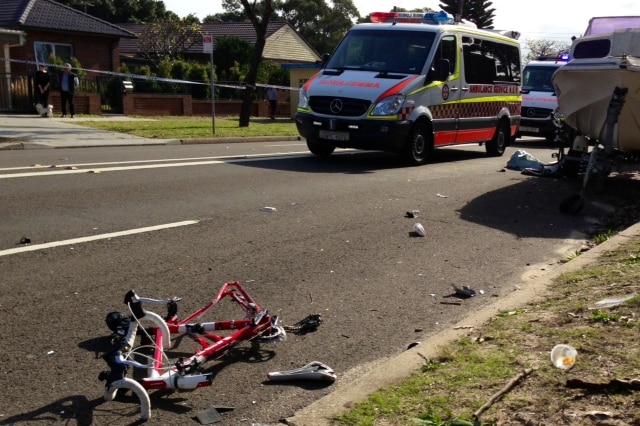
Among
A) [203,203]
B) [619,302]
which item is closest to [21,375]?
[619,302]

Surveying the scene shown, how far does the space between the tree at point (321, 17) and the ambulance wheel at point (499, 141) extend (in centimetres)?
7004

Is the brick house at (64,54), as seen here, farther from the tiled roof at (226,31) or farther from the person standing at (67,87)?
the tiled roof at (226,31)

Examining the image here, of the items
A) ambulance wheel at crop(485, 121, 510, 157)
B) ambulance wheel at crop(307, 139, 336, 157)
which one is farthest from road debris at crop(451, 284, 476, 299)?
ambulance wheel at crop(485, 121, 510, 157)

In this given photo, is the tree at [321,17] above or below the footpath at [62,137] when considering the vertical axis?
above

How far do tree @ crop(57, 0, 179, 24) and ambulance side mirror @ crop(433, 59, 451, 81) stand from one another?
62.9 m

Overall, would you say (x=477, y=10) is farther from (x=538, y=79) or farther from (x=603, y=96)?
(x=603, y=96)

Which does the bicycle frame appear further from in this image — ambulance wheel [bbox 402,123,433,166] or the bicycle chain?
ambulance wheel [bbox 402,123,433,166]

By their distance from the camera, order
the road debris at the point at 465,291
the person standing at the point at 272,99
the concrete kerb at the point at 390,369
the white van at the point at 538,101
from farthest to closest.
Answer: the person standing at the point at 272,99
the white van at the point at 538,101
the road debris at the point at 465,291
the concrete kerb at the point at 390,369

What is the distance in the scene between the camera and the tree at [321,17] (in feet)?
279

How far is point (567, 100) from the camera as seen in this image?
413 inches

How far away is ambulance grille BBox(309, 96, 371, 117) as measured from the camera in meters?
12.2

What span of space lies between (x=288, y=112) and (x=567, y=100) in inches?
1079

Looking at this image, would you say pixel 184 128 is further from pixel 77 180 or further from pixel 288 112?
pixel 288 112

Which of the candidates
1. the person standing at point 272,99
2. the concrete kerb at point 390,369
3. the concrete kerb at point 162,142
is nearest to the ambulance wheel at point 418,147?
the concrete kerb at point 162,142
